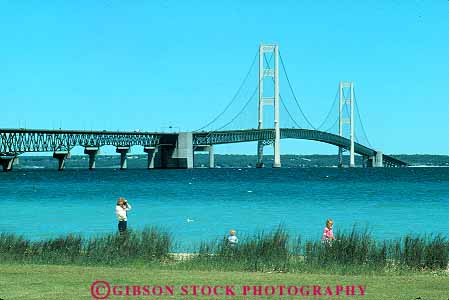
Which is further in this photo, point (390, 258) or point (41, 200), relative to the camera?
point (41, 200)

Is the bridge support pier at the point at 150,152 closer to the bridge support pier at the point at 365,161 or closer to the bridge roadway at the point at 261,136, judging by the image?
the bridge roadway at the point at 261,136

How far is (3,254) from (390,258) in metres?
6.84

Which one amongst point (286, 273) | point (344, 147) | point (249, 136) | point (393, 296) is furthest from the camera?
point (344, 147)

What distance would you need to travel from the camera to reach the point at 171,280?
13.1m

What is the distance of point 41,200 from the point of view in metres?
51.1

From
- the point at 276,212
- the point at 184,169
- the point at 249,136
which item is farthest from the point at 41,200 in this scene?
the point at 184,169

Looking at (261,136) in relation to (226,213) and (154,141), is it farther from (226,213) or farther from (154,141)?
(226,213)

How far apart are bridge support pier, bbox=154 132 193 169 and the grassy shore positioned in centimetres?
10875

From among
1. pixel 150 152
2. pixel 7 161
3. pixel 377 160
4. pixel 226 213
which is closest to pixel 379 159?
pixel 377 160

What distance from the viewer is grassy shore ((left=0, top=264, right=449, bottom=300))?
39.0ft

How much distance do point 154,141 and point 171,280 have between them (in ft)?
Answer: 387

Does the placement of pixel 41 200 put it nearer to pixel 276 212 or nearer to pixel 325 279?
pixel 276 212

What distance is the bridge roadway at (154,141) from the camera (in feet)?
378

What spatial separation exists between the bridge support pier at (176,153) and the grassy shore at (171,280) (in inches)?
4282
